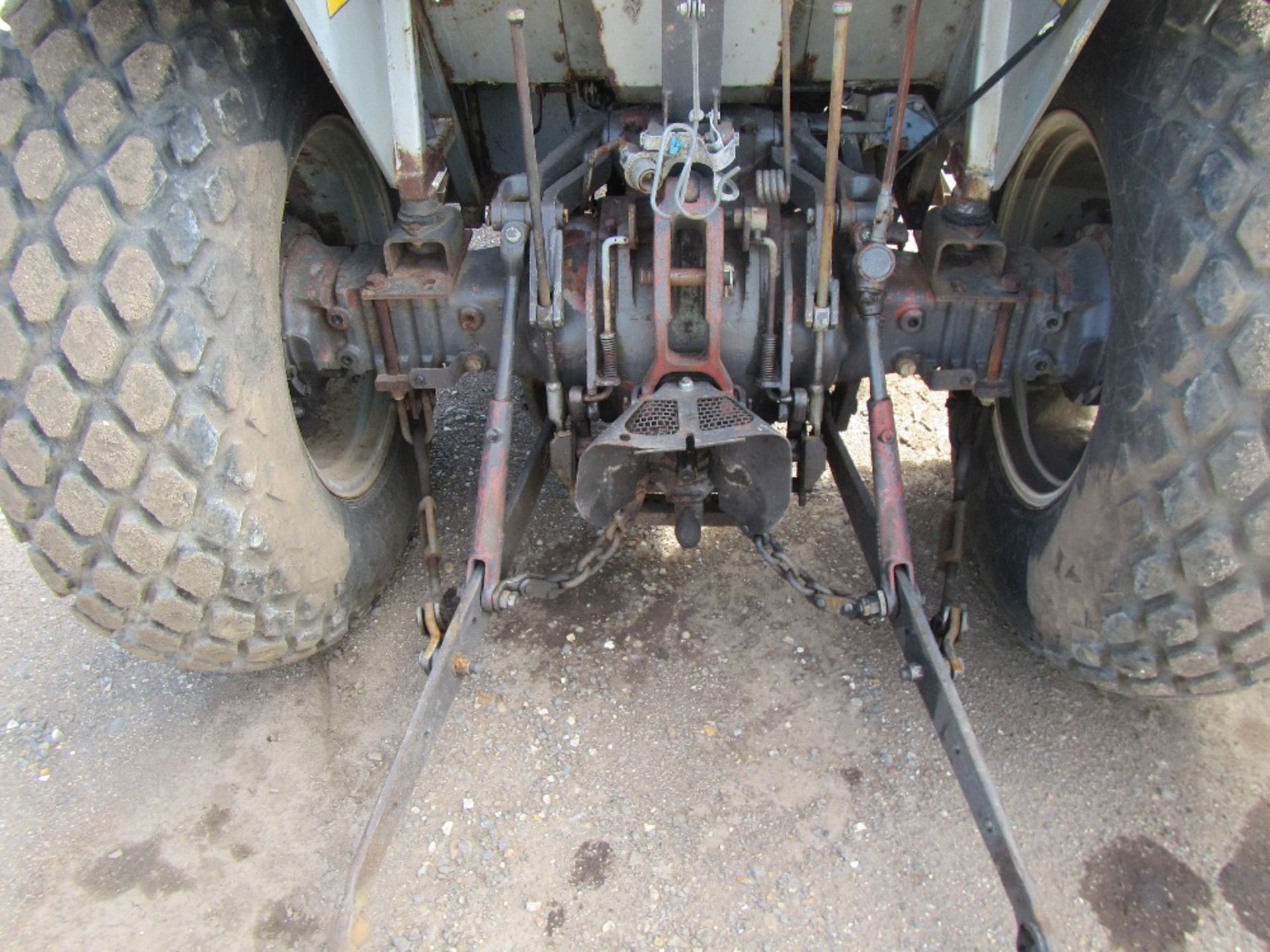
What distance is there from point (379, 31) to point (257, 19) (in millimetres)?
254

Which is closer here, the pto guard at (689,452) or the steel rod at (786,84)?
the steel rod at (786,84)

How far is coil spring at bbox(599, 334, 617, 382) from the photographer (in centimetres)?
225

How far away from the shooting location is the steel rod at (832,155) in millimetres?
1621

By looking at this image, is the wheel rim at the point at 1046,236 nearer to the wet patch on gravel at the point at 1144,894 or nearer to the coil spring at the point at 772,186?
the coil spring at the point at 772,186

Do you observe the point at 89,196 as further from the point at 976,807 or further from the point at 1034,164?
the point at 1034,164

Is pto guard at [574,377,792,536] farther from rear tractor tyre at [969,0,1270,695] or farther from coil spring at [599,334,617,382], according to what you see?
rear tractor tyre at [969,0,1270,695]

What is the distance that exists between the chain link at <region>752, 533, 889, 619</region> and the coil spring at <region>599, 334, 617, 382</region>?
52cm

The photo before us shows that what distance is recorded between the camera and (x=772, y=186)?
2.19 m

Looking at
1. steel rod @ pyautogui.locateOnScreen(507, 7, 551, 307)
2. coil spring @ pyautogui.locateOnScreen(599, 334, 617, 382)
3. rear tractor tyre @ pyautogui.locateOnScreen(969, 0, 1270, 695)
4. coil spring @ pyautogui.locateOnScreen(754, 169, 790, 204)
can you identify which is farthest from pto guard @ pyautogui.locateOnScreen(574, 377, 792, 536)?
rear tractor tyre @ pyautogui.locateOnScreen(969, 0, 1270, 695)

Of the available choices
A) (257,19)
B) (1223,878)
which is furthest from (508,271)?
(1223,878)

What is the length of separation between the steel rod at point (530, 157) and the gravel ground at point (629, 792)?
1.05 metres

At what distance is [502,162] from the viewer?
119 inches

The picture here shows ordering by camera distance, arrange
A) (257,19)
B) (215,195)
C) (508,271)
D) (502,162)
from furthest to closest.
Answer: (502,162), (508,271), (257,19), (215,195)

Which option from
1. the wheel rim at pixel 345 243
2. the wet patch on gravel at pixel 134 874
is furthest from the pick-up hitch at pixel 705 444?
the wet patch on gravel at pixel 134 874
